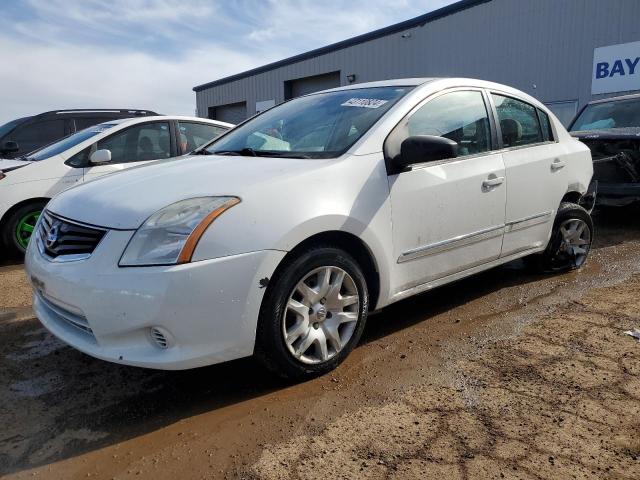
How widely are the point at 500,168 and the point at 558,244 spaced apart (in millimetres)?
1237

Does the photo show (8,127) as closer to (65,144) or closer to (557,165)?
(65,144)

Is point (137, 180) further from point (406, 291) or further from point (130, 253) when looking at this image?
point (406, 291)

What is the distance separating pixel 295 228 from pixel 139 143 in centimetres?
421

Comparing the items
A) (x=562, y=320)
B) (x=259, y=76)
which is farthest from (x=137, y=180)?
(x=259, y=76)

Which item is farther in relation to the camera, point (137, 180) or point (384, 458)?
point (137, 180)

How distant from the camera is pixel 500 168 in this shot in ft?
11.8

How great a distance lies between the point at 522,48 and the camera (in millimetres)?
14266

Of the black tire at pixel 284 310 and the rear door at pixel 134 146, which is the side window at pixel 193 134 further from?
the black tire at pixel 284 310

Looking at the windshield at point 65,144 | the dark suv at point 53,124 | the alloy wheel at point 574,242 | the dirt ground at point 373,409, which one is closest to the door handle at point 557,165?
the alloy wheel at point 574,242

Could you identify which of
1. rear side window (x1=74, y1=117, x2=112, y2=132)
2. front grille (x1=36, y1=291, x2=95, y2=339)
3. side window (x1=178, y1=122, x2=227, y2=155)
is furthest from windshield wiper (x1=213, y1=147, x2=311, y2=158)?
rear side window (x1=74, y1=117, x2=112, y2=132)

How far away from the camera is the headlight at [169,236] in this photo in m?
2.30

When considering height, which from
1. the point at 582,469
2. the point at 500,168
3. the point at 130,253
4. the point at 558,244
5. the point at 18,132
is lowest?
the point at 582,469

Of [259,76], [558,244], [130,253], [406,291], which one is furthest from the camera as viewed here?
[259,76]

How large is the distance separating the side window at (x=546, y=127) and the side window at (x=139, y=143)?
13.3 feet
